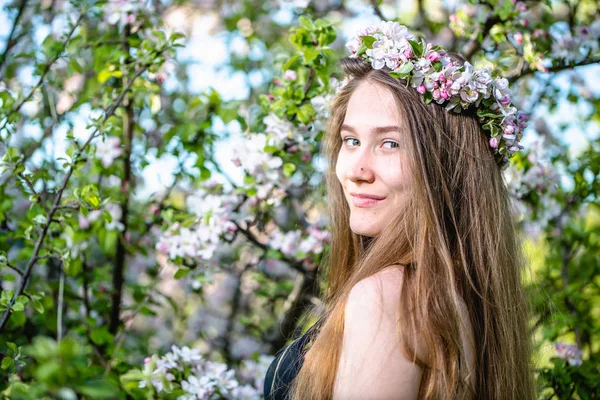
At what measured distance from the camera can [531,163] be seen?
2.42 meters

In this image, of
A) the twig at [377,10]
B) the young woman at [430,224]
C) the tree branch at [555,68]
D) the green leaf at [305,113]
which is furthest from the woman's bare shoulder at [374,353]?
the twig at [377,10]

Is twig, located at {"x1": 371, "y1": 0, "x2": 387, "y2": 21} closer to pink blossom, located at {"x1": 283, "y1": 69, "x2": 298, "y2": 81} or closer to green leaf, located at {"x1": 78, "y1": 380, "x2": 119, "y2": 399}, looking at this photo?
pink blossom, located at {"x1": 283, "y1": 69, "x2": 298, "y2": 81}

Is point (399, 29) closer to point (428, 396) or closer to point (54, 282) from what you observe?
point (428, 396)

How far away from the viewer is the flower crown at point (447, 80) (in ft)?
5.13

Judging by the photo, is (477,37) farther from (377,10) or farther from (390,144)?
(390,144)

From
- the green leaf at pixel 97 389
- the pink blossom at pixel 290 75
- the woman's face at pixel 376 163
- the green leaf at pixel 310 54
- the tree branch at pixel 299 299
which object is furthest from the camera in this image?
the tree branch at pixel 299 299

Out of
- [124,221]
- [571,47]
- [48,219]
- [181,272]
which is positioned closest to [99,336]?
[181,272]

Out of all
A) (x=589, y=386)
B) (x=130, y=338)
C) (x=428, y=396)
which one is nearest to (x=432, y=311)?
(x=428, y=396)

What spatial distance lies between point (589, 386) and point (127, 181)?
1917 mm

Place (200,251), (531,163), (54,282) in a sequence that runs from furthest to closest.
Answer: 1. (54,282)
2. (531,163)
3. (200,251)

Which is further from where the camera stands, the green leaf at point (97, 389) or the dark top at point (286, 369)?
the dark top at point (286, 369)

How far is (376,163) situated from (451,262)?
294mm

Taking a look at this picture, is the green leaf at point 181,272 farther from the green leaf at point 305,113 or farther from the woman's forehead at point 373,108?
the woman's forehead at point 373,108

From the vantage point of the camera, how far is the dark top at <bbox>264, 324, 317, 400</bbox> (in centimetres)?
163
